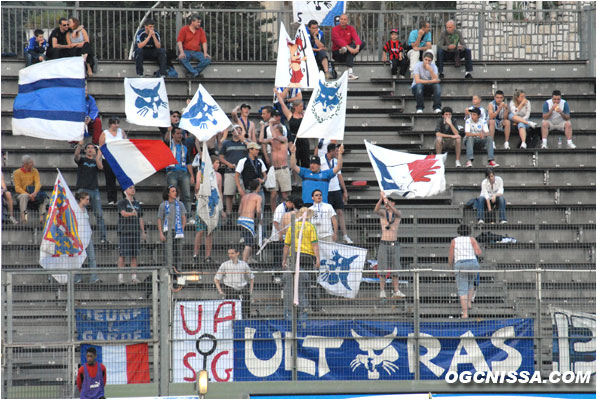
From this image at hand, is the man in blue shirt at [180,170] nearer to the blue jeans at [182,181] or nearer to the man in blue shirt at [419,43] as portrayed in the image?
the blue jeans at [182,181]

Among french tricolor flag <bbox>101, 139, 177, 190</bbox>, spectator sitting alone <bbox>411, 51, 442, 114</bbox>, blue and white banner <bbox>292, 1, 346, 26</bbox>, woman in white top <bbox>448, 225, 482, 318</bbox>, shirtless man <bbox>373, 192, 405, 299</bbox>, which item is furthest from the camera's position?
blue and white banner <bbox>292, 1, 346, 26</bbox>

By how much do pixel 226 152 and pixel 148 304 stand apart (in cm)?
562

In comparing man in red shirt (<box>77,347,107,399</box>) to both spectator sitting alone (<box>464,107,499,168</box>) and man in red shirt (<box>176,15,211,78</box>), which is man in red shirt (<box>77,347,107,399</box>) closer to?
spectator sitting alone (<box>464,107,499,168</box>)

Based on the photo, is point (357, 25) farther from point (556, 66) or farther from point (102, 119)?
point (102, 119)

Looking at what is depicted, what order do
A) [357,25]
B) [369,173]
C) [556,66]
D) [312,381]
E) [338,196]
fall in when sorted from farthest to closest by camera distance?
[357,25]
[556,66]
[369,173]
[338,196]
[312,381]

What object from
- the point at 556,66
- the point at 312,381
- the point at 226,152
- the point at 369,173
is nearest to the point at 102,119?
the point at 226,152

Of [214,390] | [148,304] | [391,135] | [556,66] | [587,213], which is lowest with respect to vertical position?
[214,390]

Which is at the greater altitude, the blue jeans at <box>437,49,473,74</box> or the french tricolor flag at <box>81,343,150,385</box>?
the blue jeans at <box>437,49,473,74</box>

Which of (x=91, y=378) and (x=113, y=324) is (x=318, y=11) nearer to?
(x=113, y=324)

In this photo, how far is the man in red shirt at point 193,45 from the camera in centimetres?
2564

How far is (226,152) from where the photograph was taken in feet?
72.7

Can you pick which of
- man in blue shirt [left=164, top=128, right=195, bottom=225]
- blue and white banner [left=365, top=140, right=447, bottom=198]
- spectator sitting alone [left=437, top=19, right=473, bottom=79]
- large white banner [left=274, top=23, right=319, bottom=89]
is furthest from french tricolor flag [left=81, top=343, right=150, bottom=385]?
spectator sitting alone [left=437, top=19, right=473, bottom=79]

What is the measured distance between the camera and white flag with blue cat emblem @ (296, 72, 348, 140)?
21.3 metres

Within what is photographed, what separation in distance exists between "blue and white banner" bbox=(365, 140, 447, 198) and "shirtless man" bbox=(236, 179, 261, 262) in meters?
2.15
